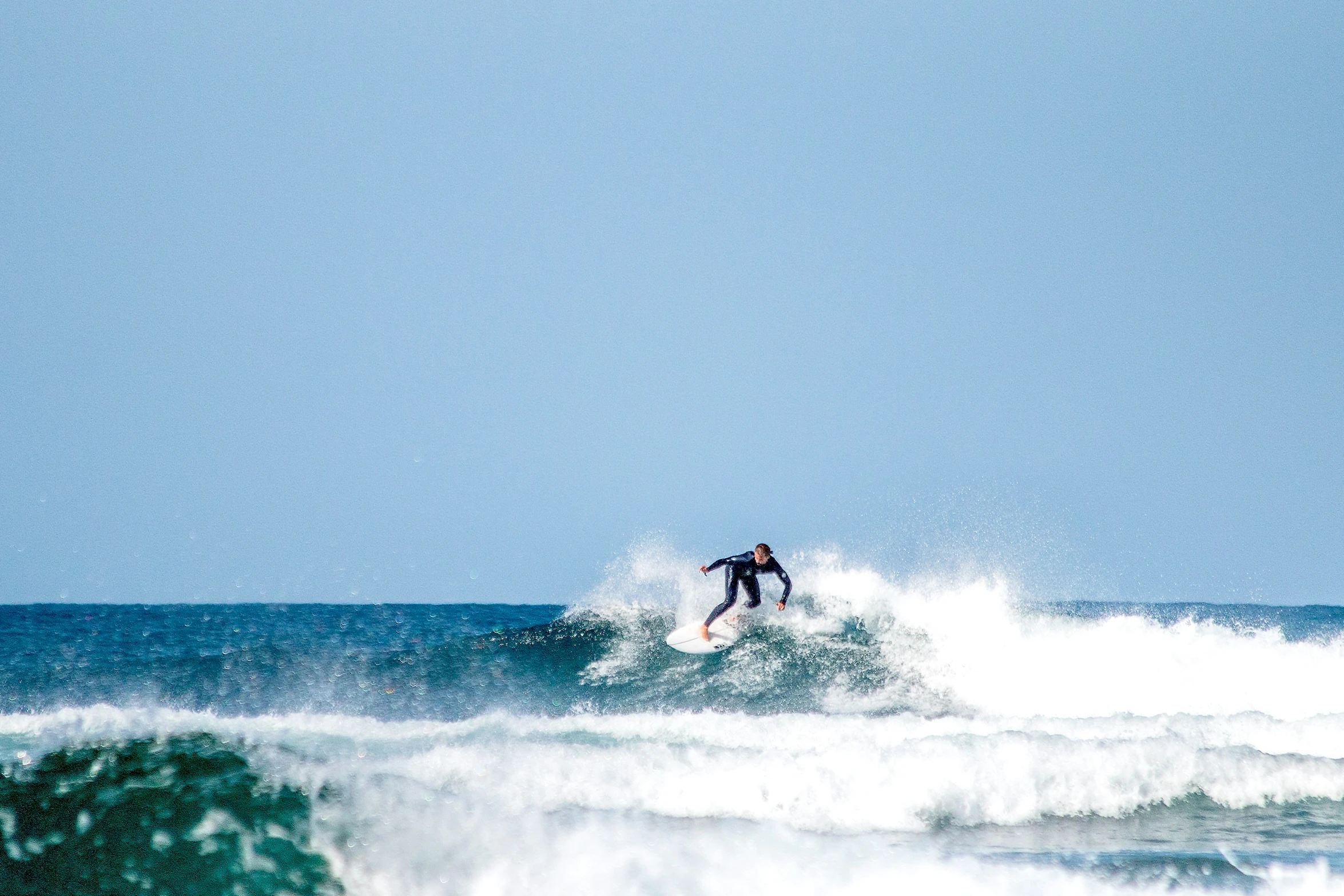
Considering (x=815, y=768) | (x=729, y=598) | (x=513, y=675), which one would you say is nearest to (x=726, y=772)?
(x=815, y=768)

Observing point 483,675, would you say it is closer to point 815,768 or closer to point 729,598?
point 729,598

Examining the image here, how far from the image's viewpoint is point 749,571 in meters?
12.3

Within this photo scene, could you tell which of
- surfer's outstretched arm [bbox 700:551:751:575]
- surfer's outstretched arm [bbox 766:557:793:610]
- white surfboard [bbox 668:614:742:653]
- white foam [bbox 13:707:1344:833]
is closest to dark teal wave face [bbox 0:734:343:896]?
white foam [bbox 13:707:1344:833]

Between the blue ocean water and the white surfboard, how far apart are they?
25.3 inches

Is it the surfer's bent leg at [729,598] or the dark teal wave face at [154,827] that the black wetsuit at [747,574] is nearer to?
the surfer's bent leg at [729,598]

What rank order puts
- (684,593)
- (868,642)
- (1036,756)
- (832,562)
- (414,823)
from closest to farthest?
(414,823) → (1036,756) → (868,642) → (684,593) → (832,562)

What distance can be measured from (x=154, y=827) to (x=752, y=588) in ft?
25.0

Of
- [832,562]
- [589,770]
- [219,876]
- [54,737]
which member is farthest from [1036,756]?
[832,562]

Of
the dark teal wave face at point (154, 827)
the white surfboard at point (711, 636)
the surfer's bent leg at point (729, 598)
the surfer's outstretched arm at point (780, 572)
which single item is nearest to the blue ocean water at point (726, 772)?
the dark teal wave face at point (154, 827)

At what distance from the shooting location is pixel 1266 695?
14.9 meters

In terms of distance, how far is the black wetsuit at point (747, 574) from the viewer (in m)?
12.0

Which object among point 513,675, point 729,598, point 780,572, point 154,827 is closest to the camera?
point 154,827

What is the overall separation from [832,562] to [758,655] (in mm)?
6296

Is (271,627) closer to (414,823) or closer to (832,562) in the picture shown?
(832,562)
